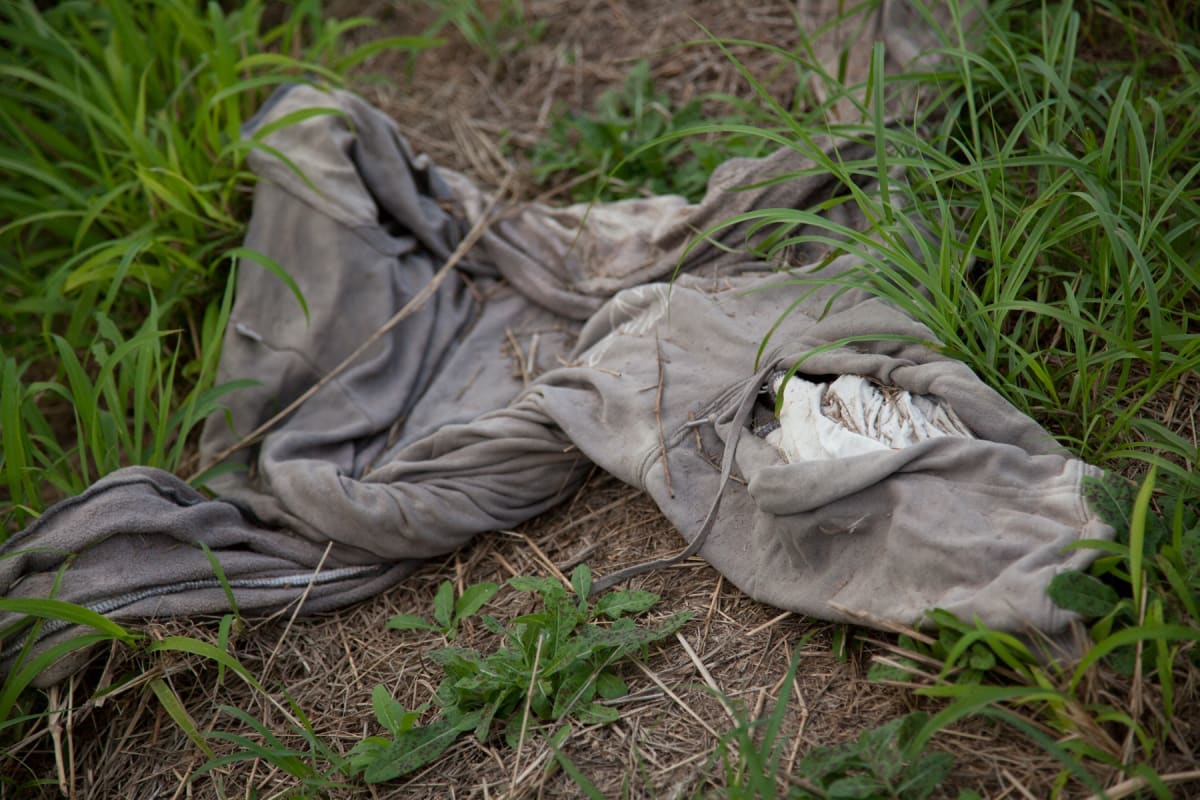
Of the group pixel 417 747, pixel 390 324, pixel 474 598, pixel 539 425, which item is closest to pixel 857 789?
pixel 417 747

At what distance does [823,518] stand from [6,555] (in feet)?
4.90

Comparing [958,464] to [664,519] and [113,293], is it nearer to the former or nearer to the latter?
[664,519]

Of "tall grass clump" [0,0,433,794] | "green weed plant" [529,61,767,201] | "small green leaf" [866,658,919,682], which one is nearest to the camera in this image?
"small green leaf" [866,658,919,682]

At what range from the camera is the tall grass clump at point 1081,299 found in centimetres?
124

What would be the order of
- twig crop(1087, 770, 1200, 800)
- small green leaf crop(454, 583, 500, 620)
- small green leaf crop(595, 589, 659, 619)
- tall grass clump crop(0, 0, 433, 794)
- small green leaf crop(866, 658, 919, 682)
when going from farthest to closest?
tall grass clump crop(0, 0, 433, 794), small green leaf crop(454, 583, 500, 620), small green leaf crop(595, 589, 659, 619), small green leaf crop(866, 658, 919, 682), twig crop(1087, 770, 1200, 800)

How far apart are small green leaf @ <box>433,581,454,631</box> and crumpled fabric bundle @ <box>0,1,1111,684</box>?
0.39ft

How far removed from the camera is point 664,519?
1817 mm

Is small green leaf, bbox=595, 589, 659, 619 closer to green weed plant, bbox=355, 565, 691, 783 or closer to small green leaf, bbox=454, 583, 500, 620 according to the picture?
green weed plant, bbox=355, 565, 691, 783

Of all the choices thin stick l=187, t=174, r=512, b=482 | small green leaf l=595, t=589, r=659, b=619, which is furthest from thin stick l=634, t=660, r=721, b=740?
Result: thin stick l=187, t=174, r=512, b=482

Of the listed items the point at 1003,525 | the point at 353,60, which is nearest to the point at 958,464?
the point at 1003,525

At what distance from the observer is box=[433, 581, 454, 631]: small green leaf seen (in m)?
1.74

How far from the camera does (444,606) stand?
1.75 meters

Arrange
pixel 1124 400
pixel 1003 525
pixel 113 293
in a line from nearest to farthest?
pixel 1003 525
pixel 1124 400
pixel 113 293

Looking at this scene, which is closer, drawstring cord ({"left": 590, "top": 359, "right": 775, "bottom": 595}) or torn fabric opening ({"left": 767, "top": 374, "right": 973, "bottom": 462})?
torn fabric opening ({"left": 767, "top": 374, "right": 973, "bottom": 462})
